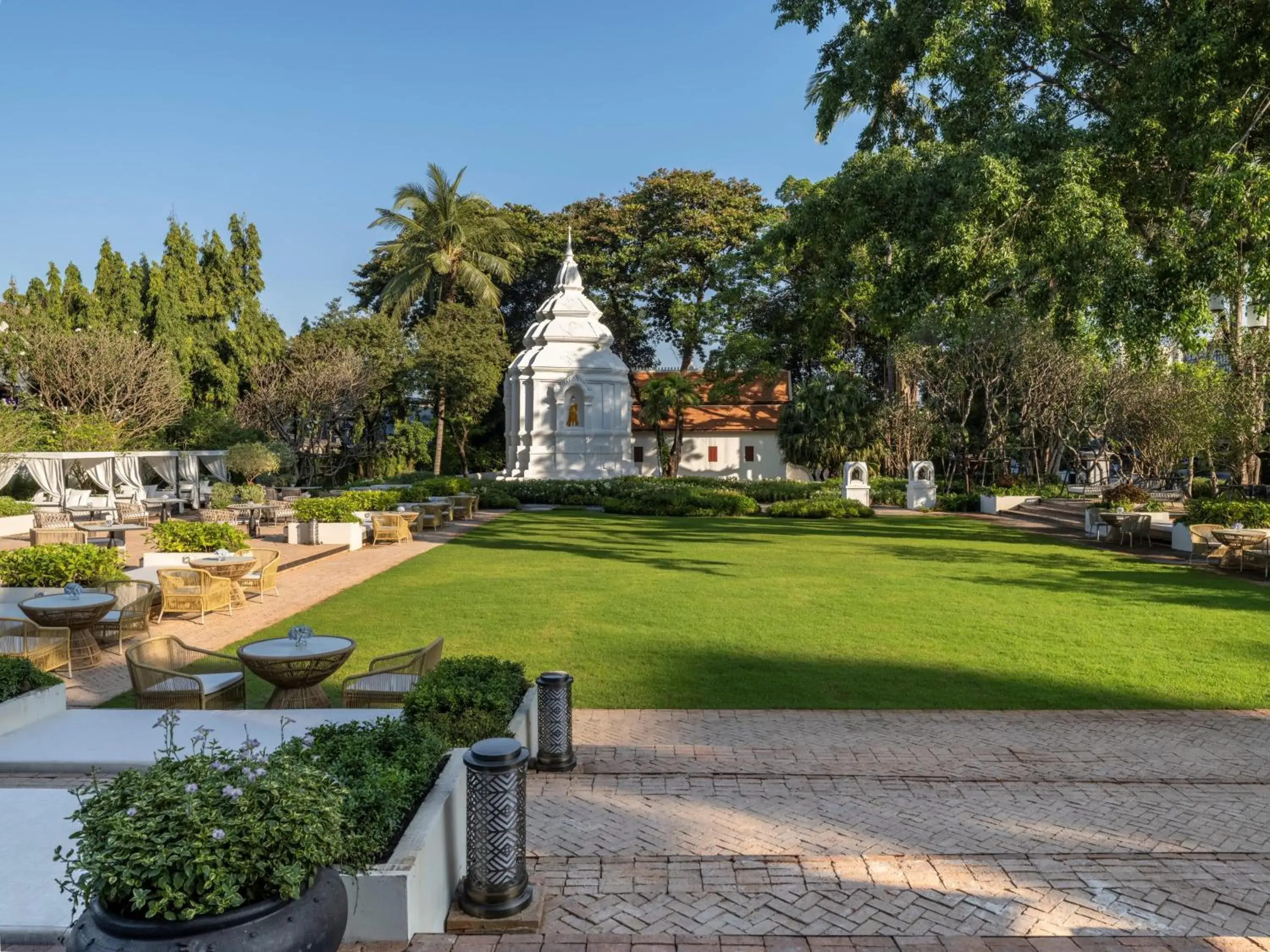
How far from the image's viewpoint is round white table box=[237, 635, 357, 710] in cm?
770

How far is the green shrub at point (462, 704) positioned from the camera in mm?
6207

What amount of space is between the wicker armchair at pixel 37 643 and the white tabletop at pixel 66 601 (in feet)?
2.21

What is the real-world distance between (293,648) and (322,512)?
46.8 feet

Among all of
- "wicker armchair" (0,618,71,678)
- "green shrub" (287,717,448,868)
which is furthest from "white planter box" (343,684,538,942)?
"wicker armchair" (0,618,71,678)

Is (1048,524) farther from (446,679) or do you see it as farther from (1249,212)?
(446,679)

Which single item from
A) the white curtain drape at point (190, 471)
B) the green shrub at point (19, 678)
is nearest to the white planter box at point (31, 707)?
the green shrub at point (19, 678)

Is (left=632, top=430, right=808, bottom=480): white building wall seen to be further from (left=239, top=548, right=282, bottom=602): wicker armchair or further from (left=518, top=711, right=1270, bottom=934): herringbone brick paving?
(left=518, top=711, right=1270, bottom=934): herringbone brick paving

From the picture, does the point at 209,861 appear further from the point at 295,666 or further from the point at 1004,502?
the point at 1004,502

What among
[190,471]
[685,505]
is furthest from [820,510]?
[190,471]

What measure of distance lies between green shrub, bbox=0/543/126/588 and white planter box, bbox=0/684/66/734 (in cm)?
532

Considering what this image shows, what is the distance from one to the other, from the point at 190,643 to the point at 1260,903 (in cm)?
1101

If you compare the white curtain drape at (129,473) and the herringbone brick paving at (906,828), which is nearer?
the herringbone brick paving at (906,828)

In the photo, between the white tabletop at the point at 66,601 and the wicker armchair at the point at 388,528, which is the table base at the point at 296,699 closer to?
the white tabletop at the point at 66,601

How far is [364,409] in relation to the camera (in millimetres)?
44719
